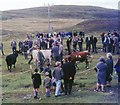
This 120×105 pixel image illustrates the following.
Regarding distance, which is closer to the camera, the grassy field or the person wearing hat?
the grassy field

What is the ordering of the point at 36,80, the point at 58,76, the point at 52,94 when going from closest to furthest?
the point at 58,76 → the point at 36,80 → the point at 52,94

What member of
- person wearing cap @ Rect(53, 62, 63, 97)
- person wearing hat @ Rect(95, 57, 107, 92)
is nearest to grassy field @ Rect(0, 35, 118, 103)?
person wearing cap @ Rect(53, 62, 63, 97)

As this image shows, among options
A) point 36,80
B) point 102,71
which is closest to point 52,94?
point 36,80

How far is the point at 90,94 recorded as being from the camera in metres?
20.8

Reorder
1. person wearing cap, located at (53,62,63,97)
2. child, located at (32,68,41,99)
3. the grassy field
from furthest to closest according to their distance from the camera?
child, located at (32,68,41,99)
person wearing cap, located at (53,62,63,97)
the grassy field

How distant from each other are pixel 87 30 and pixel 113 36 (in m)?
34.2

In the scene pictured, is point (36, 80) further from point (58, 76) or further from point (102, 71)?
point (102, 71)

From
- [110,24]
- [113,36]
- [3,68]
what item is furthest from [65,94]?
[110,24]

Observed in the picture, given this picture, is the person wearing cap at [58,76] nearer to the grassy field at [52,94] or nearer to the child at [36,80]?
the grassy field at [52,94]

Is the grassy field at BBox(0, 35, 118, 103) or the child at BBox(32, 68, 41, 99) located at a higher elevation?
the child at BBox(32, 68, 41, 99)

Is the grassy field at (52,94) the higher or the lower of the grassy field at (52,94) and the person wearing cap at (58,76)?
the lower

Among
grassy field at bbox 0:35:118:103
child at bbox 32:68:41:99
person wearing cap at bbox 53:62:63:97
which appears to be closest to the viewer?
grassy field at bbox 0:35:118:103

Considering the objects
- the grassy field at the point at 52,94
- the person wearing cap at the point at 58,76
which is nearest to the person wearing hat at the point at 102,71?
the grassy field at the point at 52,94

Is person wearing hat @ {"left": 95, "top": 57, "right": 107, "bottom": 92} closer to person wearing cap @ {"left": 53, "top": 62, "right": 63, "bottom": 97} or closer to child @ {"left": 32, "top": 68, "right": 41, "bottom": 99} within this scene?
person wearing cap @ {"left": 53, "top": 62, "right": 63, "bottom": 97}
